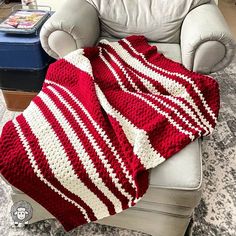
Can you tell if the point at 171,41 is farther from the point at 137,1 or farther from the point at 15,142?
the point at 15,142

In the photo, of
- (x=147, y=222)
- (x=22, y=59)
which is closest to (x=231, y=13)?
(x=22, y=59)

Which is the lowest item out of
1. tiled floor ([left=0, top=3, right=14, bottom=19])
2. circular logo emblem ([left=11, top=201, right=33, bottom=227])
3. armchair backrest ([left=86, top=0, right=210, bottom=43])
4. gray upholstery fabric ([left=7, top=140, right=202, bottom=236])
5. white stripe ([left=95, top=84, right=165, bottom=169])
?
tiled floor ([left=0, top=3, right=14, bottom=19])

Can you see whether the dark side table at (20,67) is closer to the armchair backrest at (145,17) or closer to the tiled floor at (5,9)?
the armchair backrest at (145,17)

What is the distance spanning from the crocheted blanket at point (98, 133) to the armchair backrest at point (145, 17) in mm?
413

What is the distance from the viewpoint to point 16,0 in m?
3.03

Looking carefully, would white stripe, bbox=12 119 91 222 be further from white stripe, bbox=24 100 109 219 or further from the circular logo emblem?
the circular logo emblem

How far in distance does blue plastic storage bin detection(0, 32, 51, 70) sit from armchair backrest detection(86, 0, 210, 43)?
39 cm

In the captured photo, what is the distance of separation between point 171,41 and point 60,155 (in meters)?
0.98

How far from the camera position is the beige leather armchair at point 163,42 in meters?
0.91

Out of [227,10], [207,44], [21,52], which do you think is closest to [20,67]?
[21,52]

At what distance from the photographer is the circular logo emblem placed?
1.10 meters

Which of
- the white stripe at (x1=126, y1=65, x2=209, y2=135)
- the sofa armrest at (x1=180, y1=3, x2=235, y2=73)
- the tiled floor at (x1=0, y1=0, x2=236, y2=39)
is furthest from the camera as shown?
the tiled floor at (x1=0, y1=0, x2=236, y2=39)

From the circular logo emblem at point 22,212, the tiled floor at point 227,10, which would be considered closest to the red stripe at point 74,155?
the circular logo emblem at point 22,212

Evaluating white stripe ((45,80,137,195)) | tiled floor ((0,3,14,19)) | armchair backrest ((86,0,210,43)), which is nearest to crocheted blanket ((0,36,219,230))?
white stripe ((45,80,137,195))
